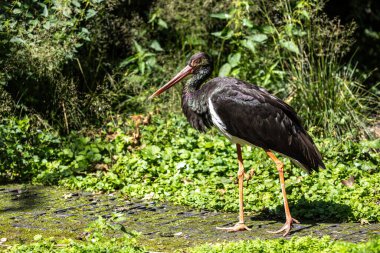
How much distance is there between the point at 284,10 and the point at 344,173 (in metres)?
3.25

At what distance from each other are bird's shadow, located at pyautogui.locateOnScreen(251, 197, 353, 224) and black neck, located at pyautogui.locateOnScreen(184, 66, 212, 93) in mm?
1393

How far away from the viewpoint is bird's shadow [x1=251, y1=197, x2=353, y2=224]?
7180mm

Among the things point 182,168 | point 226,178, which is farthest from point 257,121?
point 182,168

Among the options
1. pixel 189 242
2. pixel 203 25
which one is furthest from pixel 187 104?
pixel 203 25

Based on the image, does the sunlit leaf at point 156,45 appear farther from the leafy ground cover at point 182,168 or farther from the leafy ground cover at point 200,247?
the leafy ground cover at point 200,247

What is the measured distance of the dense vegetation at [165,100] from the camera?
8391mm

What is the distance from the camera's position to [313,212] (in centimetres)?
733

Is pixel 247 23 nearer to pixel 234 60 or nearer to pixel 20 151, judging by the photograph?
pixel 234 60

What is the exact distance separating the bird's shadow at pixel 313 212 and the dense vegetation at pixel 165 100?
13mm

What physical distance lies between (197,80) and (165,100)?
3.37m

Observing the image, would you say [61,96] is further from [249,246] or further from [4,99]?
[249,246]

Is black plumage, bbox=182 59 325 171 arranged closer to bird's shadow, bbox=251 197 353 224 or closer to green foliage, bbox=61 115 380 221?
bird's shadow, bbox=251 197 353 224

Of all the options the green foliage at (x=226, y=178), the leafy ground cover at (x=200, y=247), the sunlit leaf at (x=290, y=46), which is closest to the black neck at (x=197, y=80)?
the green foliage at (x=226, y=178)

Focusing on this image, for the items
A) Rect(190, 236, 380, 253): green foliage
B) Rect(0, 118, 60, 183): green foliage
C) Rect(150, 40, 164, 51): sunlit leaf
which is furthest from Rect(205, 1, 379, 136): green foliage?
Rect(190, 236, 380, 253): green foliage
